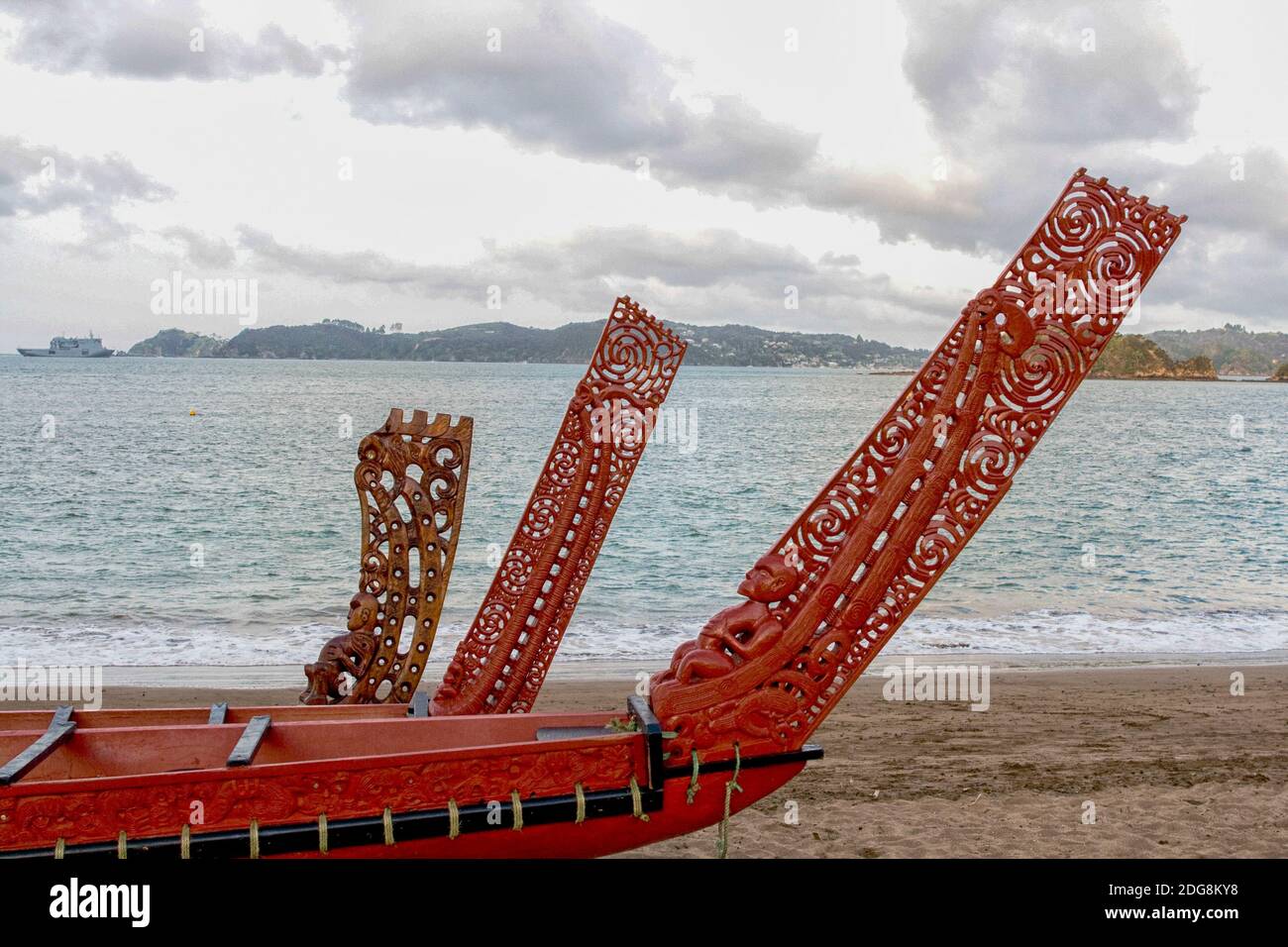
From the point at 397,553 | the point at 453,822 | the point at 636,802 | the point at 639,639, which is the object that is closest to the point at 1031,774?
the point at 636,802

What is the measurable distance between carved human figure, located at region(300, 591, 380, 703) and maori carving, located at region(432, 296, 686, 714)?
0.45 meters

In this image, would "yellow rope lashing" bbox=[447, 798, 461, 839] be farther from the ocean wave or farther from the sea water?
the ocean wave

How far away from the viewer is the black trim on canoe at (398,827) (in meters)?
3.39

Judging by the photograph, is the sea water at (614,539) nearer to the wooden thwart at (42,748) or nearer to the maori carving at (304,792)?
the maori carving at (304,792)

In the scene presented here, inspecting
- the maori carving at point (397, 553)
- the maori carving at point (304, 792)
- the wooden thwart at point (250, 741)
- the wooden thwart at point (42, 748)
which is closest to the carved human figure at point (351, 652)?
the maori carving at point (397, 553)

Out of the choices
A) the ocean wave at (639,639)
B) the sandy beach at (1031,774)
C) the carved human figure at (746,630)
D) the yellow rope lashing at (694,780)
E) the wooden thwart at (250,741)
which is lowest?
the ocean wave at (639,639)

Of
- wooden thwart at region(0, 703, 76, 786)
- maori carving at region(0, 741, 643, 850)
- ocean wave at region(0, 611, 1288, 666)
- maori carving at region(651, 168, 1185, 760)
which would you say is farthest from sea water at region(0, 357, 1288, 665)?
wooden thwart at region(0, 703, 76, 786)

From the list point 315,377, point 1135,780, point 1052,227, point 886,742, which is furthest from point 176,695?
point 315,377

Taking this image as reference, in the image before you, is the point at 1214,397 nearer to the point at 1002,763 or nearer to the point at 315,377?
the point at 315,377

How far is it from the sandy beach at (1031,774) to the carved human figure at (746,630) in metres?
0.41

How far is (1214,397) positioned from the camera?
11531 centimetres

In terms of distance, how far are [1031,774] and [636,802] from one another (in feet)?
14.6

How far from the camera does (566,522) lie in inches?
223

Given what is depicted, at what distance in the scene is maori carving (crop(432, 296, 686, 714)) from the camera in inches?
215
